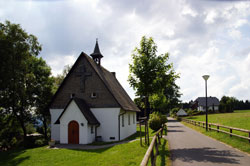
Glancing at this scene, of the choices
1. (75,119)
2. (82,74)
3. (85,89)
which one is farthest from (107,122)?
(82,74)

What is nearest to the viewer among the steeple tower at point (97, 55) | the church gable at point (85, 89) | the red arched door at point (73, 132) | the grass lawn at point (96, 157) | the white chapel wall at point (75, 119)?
the grass lawn at point (96, 157)

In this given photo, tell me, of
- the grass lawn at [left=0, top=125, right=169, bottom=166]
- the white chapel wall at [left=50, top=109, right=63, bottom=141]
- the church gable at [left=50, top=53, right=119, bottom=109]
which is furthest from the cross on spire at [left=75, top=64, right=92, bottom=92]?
the grass lawn at [left=0, top=125, right=169, bottom=166]

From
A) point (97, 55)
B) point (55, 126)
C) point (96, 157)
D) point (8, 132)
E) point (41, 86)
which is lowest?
point (8, 132)

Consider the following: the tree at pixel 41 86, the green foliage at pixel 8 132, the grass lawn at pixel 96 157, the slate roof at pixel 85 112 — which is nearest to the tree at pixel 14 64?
the green foliage at pixel 8 132

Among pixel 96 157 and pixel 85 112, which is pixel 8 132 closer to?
pixel 85 112

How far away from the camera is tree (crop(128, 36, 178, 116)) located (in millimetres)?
16734

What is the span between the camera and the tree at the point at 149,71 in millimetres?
16734

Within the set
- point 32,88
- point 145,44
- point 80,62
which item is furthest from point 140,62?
point 32,88

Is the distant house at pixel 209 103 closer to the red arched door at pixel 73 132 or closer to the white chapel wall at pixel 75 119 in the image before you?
the white chapel wall at pixel 75 119

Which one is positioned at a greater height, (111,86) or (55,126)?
(111,86)

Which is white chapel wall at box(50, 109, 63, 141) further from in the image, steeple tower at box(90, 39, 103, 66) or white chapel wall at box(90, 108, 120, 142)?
steeple tower at box(90, 39, 103, 66)

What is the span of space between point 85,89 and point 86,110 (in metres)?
2.87

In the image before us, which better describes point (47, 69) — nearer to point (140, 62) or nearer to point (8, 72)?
point (8, 72)

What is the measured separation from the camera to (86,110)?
75.5 ft
